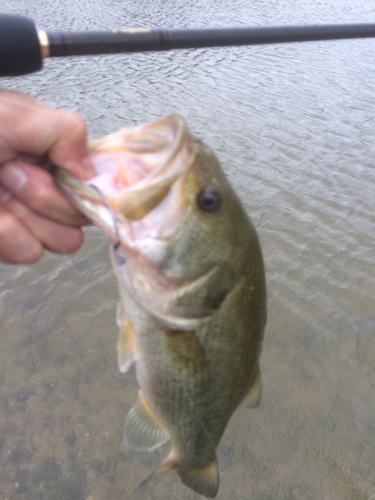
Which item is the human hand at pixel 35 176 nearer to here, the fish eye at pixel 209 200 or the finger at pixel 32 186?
the finger at pixel 32 186

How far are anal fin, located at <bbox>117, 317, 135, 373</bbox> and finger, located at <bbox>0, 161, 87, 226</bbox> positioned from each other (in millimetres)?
566

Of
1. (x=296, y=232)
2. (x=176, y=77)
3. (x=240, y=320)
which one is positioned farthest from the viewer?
(x=176, y=77)

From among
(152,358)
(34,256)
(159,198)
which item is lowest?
(152,358)

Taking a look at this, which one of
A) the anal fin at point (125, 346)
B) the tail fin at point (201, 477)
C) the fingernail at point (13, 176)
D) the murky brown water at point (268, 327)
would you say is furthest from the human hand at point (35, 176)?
the murky brown water at point (268, 327)

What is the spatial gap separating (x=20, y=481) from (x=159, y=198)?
2.58m

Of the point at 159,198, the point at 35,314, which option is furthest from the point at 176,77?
the point at 159,198

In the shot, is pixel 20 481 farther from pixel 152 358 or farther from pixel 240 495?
pixel 152 358

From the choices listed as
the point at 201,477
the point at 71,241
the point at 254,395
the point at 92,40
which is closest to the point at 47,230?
→ the point at 71,241

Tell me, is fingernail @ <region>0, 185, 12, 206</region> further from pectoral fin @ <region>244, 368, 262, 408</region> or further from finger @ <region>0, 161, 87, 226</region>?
pectoral fin @ <region>244, 368, 262, 408</region>

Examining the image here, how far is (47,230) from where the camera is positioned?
4.95 feet

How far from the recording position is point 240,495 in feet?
9.82

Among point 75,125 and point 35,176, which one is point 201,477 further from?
point 75,125

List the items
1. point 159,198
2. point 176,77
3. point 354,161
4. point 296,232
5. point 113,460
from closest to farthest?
point 159,198
point 113,460
point 296,232
point 354,161
point 176,77

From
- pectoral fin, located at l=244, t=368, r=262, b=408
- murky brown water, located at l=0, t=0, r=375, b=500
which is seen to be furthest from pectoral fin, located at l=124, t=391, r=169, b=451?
murky brown water, located at l=0, t=0, r=375, b=500
